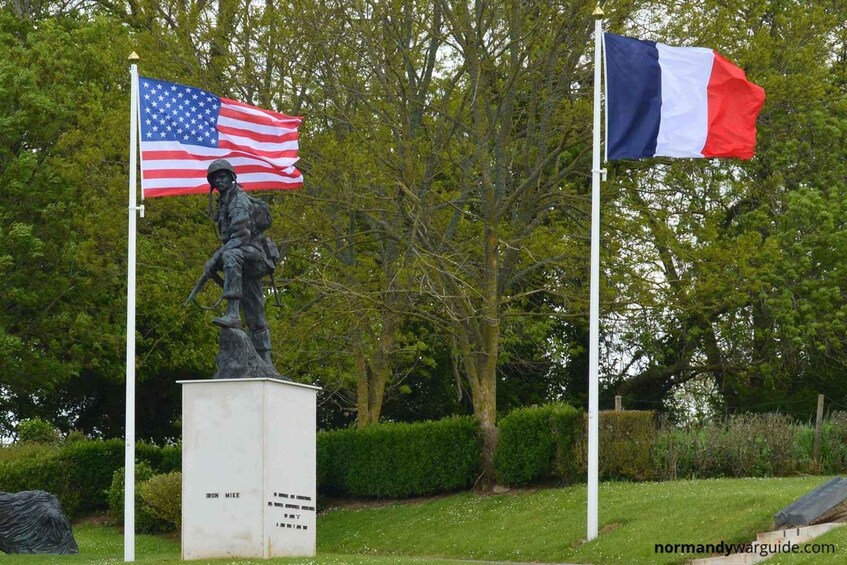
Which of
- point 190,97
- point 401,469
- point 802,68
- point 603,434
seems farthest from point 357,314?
point 802,68

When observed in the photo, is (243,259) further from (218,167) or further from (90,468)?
(90,468)

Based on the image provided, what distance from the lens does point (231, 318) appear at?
800 inches

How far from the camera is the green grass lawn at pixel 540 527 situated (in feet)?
64.6

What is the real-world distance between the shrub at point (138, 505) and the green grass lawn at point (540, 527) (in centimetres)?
65

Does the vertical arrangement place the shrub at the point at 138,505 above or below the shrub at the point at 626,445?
below

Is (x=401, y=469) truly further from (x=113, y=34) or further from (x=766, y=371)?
(x=113, y=34)

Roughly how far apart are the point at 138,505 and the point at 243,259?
11.9 metres

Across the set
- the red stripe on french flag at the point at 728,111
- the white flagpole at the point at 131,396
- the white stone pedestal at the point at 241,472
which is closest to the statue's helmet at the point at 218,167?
the white flagpole at the point at 131,396

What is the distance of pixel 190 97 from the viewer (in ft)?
74.2

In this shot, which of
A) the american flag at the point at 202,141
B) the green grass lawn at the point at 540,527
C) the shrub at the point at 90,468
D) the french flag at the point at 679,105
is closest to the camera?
the green grass lawn at the point at 540,527

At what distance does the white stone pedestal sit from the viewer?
1952cm

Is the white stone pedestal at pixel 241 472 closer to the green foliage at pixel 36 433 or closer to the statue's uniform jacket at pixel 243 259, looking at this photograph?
the statue's uniform jacket at pixel 243 259

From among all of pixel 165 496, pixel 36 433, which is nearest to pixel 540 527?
pixel 165 496


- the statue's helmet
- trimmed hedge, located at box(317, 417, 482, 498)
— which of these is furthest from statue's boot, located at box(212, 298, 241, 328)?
trimmed hedge, located at box(317, 417, 482, 498)
